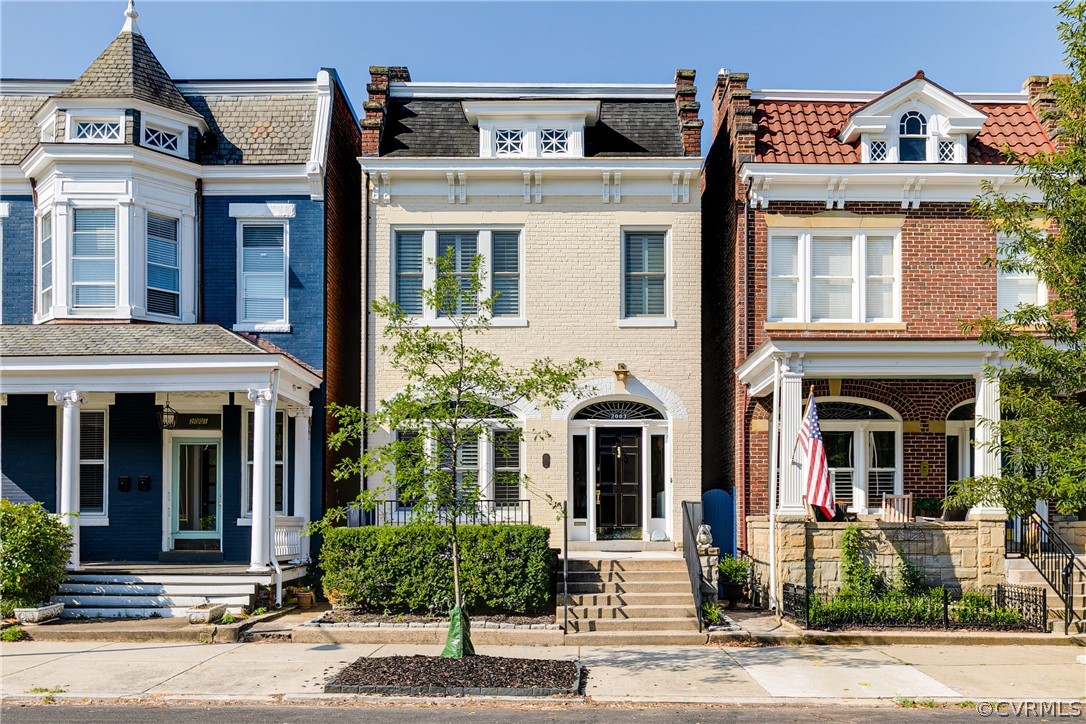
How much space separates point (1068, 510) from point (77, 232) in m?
15.8

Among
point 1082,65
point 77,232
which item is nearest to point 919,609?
A: point 1082,65

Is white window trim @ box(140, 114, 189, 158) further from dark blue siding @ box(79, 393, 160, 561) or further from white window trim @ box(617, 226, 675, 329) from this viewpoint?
white window trim @ box(617, 226, 675, 329)

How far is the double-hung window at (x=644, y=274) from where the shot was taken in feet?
59.2

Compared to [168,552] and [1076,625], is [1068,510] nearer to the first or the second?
[1076,625]

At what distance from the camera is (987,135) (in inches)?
707

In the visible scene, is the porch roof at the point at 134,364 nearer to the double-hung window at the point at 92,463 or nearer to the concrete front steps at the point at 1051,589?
the double-hung window at the point at 92,463

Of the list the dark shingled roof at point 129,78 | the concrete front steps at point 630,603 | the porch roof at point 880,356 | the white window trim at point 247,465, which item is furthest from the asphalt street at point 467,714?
the dark shingled roof at point 129,78

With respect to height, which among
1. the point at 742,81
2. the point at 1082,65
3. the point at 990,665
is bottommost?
the point at 990,665

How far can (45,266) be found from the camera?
57.8ft

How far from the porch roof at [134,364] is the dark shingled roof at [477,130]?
4.91 meters

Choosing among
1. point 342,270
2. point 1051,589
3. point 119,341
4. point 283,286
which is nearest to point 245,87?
point 342,270

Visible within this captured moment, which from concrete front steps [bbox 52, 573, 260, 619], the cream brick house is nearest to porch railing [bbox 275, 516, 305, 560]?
concrete front steps [bbox 52, 573, 260, 619]

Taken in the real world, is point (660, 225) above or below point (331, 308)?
above

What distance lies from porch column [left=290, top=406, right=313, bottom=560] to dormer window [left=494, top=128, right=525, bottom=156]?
19.0 feet
